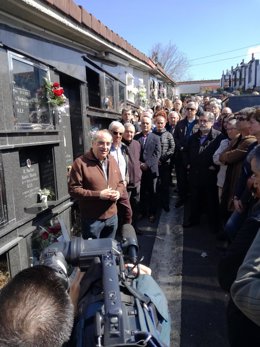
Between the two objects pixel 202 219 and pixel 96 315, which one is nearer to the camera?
pixel 96 315

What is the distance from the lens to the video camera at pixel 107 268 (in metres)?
0.81

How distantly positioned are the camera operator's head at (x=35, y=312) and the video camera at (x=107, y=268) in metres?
0.09

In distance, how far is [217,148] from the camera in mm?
5023

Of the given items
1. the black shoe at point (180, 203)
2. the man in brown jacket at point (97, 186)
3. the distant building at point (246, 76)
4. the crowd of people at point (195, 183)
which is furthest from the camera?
the distant building at point (246, 76)

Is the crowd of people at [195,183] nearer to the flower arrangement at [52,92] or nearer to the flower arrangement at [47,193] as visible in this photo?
the flower arrangement at [47,193]

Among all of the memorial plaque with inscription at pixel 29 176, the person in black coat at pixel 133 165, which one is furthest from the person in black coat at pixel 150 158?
the memorial plaque with inscription at pixel 29 176

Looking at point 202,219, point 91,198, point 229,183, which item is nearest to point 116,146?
point 91,198

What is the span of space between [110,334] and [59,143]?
3.61 meters

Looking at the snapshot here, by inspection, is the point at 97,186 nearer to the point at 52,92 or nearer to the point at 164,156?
the point at 52,92

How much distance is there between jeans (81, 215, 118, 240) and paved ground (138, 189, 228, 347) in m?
0.74

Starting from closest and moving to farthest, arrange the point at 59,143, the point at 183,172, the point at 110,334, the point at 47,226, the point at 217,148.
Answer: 1. the point at 110,334
2. the point at 47,226
3. the point at 59,143
4. the point at 217,148
5. the point at 183,172

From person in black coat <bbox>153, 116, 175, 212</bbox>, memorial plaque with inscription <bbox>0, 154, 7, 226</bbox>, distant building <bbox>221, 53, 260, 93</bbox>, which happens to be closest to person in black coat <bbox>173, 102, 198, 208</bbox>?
person in black coat <bbox>153, 116, 175, 212</bbox>

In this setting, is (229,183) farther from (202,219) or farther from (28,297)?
(28,297)

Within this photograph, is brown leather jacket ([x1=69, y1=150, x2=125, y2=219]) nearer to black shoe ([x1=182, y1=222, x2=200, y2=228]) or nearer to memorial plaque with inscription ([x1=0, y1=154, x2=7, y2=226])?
memorial plaque with inscription ([x1=0, y1=154, x2=7, y2=226])
